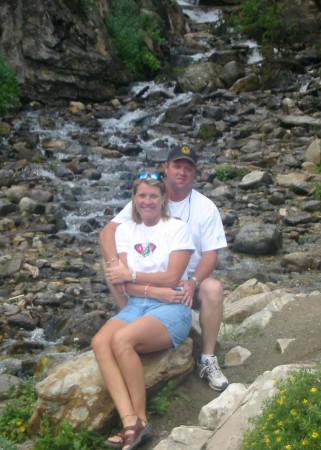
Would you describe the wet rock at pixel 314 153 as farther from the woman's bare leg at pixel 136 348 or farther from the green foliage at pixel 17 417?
the woman's bare leg at pixel 136 348

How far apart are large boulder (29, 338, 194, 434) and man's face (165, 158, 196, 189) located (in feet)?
4.27

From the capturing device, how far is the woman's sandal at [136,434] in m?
4.68

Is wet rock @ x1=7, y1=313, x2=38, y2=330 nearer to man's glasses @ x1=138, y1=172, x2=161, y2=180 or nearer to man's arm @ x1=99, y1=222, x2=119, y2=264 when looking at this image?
man's arm @ x1=99, y1=222, x2=119, y2=264

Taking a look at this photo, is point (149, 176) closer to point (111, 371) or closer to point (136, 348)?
point (136, 348)

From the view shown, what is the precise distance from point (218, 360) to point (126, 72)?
18015 mm

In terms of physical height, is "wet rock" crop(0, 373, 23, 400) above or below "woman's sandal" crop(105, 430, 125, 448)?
below

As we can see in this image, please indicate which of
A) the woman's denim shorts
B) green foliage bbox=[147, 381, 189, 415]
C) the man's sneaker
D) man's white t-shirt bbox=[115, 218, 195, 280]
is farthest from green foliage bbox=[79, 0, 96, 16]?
green foliage bbox=[147, 381, 189, 415]

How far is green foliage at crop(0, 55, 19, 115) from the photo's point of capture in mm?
18984

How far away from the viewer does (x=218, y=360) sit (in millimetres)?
5891

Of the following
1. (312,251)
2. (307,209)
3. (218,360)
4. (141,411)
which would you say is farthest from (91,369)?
(307,209)

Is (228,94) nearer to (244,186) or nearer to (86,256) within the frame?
(244,186)

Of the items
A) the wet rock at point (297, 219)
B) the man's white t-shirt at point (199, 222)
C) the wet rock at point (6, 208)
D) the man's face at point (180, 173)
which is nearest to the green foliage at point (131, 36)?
the wet rock at point (6, 208)

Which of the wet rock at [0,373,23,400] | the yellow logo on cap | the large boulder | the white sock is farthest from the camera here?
the wet rock at [0,373,23,400]

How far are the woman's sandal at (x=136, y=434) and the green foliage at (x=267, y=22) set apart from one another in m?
20.4
